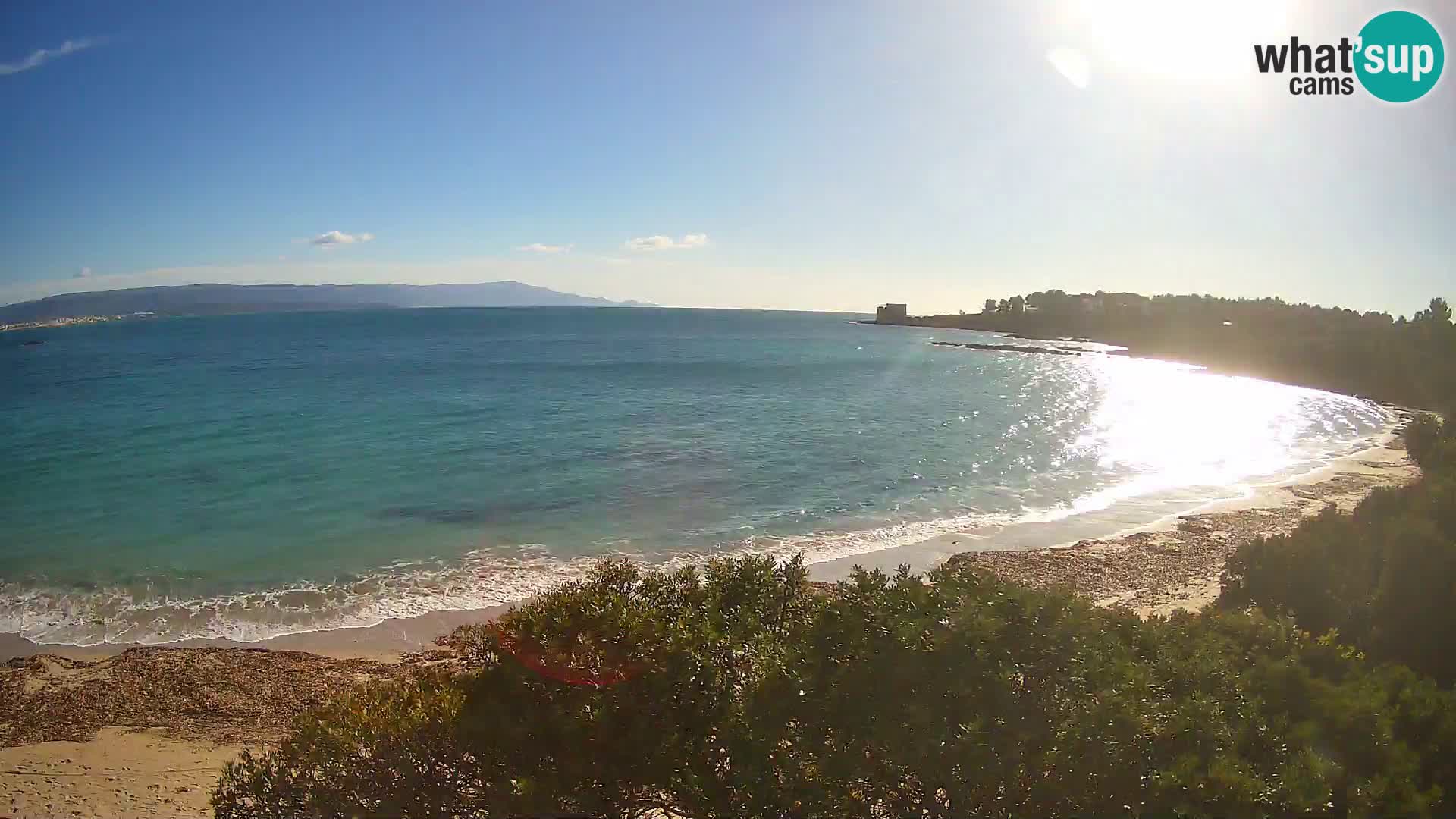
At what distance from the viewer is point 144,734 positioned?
10336 millimetres

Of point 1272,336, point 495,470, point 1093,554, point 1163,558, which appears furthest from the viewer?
point 1272,336

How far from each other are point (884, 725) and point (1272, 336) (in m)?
110

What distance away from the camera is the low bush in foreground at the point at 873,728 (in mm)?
4910

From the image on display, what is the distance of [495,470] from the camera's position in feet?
85.0

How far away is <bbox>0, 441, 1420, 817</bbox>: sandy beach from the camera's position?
9.13 metres

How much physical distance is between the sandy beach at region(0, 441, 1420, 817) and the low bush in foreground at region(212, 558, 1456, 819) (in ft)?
7.29

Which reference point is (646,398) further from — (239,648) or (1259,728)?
(1259,728)

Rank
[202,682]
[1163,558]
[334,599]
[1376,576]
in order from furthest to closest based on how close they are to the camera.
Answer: [1163,558] < [334,599] < [202,682] < [1376,576]

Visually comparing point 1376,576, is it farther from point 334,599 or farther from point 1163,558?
point 334,599

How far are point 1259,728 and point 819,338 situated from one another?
4853 inches

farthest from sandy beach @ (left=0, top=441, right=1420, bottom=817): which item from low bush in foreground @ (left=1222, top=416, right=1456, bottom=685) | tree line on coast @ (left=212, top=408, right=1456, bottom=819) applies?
low bush in foreground @ (left=1222, top=416, right=1456, bottom=685)

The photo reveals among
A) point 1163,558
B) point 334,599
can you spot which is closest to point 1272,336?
point 1163,558

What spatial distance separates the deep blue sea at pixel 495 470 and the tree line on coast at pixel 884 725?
1049 centimetres

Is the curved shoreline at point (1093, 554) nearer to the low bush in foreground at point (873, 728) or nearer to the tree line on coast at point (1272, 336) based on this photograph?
the low bush in foreground at point (873, 728)
